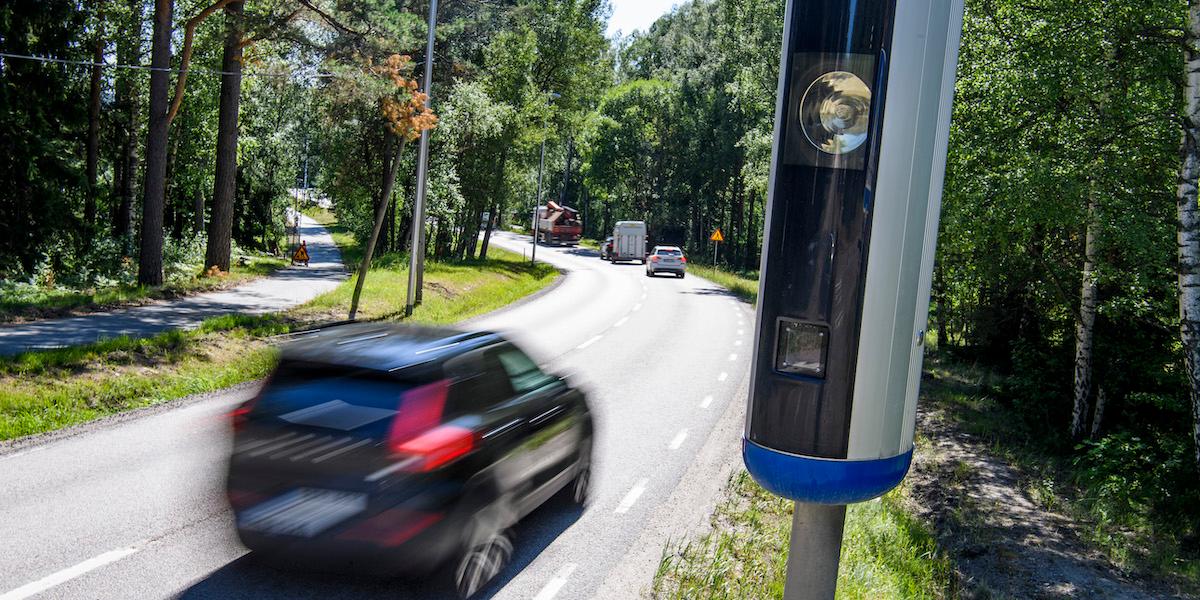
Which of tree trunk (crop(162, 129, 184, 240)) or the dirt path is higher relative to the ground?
tree trunk (crop(162, 129, 184, 240))

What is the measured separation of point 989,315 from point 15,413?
20.0 metres

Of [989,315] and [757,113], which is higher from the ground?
[757,113]

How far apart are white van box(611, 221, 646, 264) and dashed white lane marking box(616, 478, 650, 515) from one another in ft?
153

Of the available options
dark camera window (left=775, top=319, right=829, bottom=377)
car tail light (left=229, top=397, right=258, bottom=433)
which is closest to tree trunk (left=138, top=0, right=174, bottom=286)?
car tail light (left=229, top=397, right=258, bottom=433)

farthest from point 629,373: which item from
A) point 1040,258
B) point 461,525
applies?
point 461,525

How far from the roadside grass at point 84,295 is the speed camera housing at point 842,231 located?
58.2 ft

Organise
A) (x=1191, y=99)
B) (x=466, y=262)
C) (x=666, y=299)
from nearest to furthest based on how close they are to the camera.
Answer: (x=1191, y=99) < (x=666, y=299) < (x=466, y=262)

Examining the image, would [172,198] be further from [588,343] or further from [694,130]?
[694,130]

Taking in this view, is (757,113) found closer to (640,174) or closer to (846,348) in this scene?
(640,174)

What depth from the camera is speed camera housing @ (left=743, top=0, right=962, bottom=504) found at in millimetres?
2631

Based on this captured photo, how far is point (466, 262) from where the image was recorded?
133ft

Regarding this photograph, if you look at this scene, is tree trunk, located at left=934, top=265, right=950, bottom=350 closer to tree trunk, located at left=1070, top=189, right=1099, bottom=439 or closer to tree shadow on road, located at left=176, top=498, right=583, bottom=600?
tree trunk, located at left=1070, top=189, right=1099, bottom=439

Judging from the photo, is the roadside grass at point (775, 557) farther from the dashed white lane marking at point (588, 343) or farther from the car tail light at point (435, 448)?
the dashed white lane marking at point (588, 343)

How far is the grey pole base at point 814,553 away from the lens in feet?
9.01
